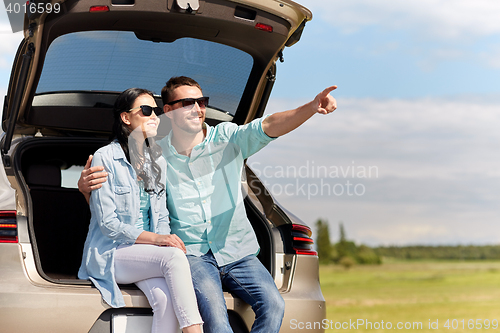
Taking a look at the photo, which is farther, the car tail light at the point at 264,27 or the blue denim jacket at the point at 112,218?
the car tail light at the point at 264,27

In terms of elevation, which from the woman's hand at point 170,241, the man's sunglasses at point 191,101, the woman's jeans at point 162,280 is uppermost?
the man's sunglasses at point 191,101

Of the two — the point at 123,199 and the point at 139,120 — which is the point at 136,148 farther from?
the point at 123,199

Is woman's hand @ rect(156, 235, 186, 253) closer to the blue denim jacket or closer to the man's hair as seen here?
the blue denim jacket

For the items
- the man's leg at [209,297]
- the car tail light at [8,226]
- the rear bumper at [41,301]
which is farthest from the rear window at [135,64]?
the man's leg at [209,297]

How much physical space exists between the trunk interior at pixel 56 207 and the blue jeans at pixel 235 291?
4.30 feet

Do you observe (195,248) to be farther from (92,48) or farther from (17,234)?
(92,48)

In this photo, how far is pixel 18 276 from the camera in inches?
96.3

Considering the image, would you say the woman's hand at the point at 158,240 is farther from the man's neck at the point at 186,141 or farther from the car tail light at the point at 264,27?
the car tail light at the point at 264,27

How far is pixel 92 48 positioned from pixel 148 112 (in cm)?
84

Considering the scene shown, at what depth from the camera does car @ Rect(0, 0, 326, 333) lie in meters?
2.47

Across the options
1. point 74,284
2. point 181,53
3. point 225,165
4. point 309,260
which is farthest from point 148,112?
point 309,260

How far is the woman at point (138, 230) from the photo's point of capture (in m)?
2.43

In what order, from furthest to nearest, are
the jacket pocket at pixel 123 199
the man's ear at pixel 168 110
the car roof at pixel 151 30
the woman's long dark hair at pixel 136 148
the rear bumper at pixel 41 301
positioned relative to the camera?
the man's ear at pixel 168 110
the car roof at pixel 151 30
the woman's long dark hair at pixel 136 148
the jacket pocket at pixel 123 199
the rear bumper at pixel 41 301

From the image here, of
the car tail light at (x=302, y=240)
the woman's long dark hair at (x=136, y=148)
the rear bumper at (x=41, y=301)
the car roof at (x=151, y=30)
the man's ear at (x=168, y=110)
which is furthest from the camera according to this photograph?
the car tail light at (x=302, y=240)
